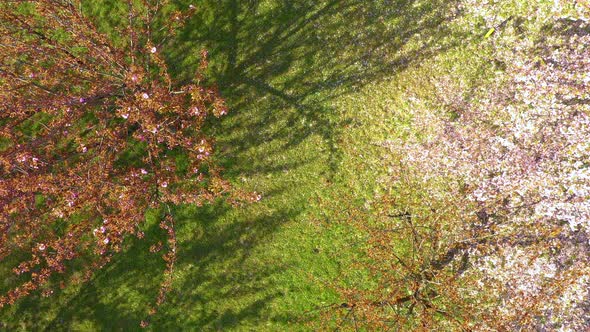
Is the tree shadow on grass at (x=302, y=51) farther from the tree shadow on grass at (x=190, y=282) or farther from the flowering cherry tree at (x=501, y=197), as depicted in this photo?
the tree shadow on grass at (x=190, y=282)

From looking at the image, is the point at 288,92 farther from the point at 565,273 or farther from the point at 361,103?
the point at 565,273

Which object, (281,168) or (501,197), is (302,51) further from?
(501,197)

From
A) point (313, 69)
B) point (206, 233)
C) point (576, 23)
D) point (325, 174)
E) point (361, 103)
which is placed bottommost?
point (206, 233)

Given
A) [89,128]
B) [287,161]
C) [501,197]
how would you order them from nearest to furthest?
[89,128] < [501,197] < [287,161]

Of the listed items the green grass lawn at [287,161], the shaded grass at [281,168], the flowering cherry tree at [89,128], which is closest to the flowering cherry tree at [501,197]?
the green grass lawn at [287,161]

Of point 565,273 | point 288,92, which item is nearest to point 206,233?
point 288,92

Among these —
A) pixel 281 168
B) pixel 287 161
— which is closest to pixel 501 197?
pixel 287 161

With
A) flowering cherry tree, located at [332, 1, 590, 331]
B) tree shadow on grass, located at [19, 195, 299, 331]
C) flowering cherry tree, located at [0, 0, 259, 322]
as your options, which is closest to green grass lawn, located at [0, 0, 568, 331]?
tree shadow on grass, located at [19, 195, 299, 331]

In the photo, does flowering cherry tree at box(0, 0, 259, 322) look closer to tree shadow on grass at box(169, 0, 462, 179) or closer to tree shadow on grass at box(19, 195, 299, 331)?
tree shadow on grass at box(19, 195, 299, 331)
